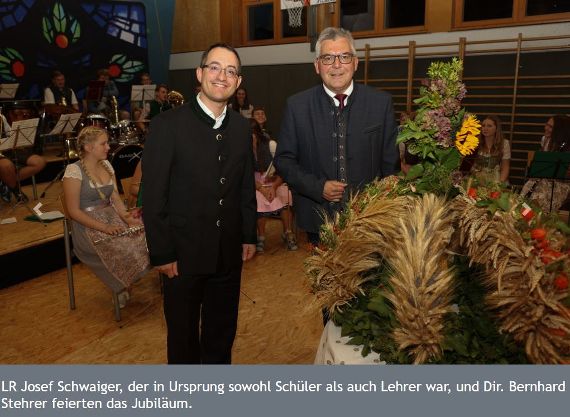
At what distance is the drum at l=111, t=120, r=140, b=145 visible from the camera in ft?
29.3

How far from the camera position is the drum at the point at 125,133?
351 inches

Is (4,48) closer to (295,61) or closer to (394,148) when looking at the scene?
(295,61)

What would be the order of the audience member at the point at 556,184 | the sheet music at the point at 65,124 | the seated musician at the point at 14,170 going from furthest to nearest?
1. the sheet music at the point at 65,124
2. the seated musician at the point at 14,170
3. the audience member at the point at 556,184

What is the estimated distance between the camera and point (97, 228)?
384 centimetres

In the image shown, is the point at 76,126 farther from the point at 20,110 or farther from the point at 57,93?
Result: the point at 57,93

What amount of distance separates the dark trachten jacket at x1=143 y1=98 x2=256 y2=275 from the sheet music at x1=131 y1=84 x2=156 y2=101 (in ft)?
32.4

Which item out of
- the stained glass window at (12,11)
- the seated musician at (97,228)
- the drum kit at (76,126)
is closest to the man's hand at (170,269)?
the seated musician at (97,228)

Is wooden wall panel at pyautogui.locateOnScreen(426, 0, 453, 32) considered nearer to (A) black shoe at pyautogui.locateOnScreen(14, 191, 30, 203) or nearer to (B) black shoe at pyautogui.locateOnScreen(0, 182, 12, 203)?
(A) black shoe at pyautogui.locateOnScreen(14, 191, 30, 203)

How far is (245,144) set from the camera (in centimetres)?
236

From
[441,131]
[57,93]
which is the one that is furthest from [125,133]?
[441,131]

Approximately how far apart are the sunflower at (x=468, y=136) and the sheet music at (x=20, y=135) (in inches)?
256

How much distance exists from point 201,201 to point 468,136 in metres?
1.13

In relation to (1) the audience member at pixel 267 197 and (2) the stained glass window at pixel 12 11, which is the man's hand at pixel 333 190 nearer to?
(1) the audience member at pixel 267 197

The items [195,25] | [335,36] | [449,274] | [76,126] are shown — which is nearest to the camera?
[449,274]
